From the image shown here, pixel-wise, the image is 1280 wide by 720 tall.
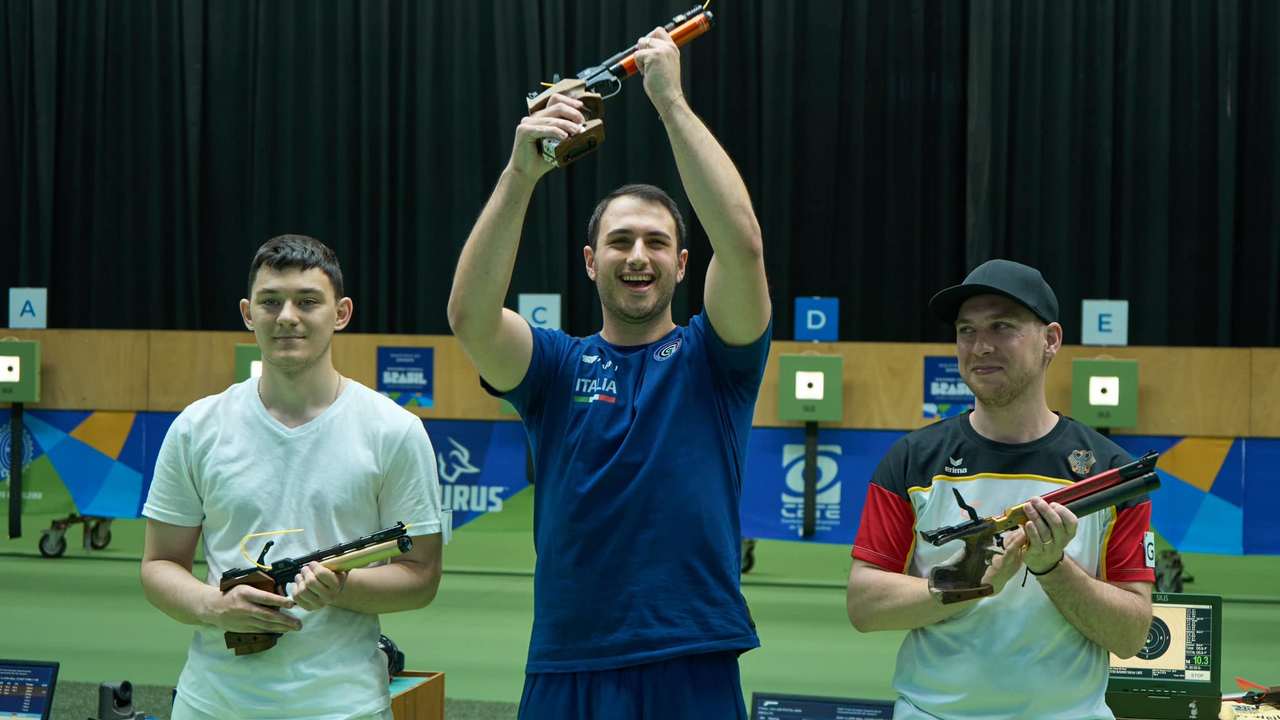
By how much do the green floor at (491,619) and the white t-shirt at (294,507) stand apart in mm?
2375

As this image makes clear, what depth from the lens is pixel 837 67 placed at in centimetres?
685

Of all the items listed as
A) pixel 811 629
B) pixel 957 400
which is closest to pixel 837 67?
pixel 957 400

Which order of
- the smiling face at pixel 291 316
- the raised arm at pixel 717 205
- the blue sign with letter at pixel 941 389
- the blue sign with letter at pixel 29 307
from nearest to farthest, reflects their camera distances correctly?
the raised arm at pixel 717 205 → the smiling face at pixel 291 316 → the blue sign with letter at pixel 941 389 → the blue sign with letter at pixel 29 307

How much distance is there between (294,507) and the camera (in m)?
2.03

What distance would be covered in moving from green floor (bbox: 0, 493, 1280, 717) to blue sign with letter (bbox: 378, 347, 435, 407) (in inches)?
29.5

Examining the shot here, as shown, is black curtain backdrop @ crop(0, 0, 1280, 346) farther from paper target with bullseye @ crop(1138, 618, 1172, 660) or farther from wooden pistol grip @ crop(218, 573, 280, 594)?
wooden pistol grip @ crop(218, 573, 280, 594)

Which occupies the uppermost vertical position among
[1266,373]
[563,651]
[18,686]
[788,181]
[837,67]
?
[837,67]

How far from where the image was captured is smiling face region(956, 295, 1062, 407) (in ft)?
6.45

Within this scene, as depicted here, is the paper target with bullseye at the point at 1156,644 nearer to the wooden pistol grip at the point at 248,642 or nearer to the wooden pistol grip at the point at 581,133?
the wooden pistol grip at the point at 581,133

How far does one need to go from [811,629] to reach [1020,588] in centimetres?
360

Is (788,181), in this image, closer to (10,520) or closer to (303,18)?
(303,18)

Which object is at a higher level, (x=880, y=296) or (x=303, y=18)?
(x=303, y=18)

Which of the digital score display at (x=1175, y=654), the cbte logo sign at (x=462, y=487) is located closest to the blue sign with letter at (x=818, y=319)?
the cbte logo sign at (x=462, y=487)

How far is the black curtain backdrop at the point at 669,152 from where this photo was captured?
6562 millimetres
